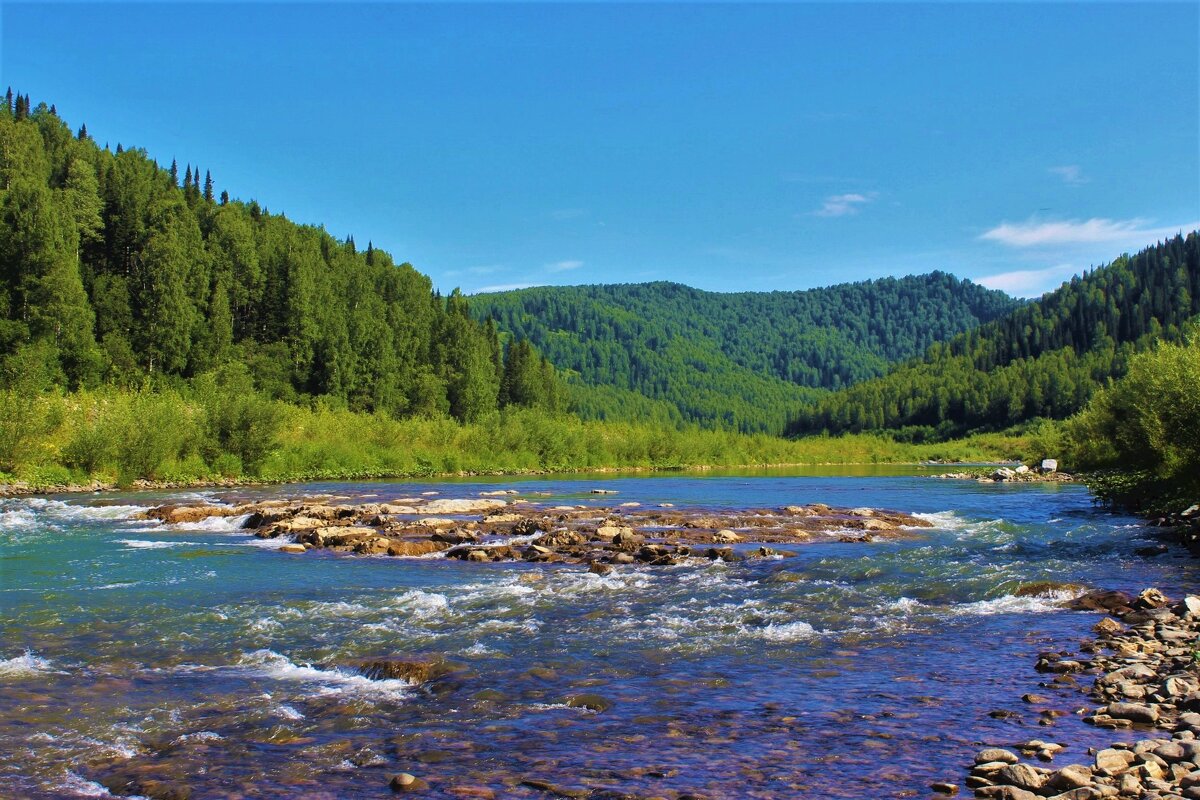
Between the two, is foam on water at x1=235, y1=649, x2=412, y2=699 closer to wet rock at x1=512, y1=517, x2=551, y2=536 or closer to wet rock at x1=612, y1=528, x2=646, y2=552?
wet rock at x1=612, y1=528, x2=646, y2=552

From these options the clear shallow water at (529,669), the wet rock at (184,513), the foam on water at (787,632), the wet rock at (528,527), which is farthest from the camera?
the wet rock at (184,513)

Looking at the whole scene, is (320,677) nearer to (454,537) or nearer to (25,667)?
(25,667)

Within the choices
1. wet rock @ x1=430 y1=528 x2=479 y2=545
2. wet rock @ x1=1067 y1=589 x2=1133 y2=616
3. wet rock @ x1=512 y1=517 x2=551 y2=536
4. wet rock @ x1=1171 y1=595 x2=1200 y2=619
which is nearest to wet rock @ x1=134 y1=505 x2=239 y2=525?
wet rock @ x1=430 y1=528 x2=479 y2=545

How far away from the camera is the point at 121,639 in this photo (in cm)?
1458

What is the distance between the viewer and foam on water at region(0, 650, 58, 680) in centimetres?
1221

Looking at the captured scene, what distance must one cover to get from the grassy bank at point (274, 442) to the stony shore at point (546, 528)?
15.6 m

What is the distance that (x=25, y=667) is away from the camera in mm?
12609

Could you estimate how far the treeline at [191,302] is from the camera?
2997 inches

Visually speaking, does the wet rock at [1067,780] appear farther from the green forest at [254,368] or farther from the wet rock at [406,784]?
the green forest at [254,368]

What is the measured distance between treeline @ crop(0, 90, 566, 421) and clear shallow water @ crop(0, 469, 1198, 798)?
167 feet

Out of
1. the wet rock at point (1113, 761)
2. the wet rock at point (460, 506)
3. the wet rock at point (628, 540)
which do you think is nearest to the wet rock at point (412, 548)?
the wet rock at point (628, 540)

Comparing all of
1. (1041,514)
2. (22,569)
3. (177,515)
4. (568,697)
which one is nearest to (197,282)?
(177,515)

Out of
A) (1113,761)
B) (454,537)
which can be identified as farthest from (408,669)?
(454,537)

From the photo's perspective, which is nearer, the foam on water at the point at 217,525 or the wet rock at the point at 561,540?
the wet rock at the point at 561,540
